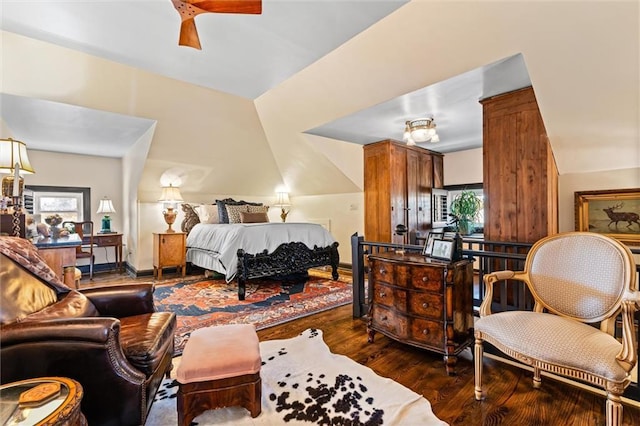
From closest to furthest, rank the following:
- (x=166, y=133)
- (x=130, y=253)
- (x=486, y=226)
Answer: (x=486, y=226)
(x=166, y=133)
(x=130, y=253)

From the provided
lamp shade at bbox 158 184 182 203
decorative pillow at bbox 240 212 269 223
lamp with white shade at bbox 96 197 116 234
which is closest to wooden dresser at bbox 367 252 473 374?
decorative pillow at bbox 240 212 269 223

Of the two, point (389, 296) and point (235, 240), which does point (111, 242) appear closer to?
point (235, 240)

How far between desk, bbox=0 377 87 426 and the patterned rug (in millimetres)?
1446

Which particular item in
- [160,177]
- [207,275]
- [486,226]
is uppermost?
[160,177]

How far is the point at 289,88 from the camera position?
12.5 feet

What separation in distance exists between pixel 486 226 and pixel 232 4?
3172 millimetres

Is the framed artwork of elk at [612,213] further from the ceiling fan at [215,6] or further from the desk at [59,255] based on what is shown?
the desk at [59,255]

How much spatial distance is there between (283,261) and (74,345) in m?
3.04

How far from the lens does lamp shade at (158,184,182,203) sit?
511 centimetres

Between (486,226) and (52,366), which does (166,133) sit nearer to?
(52,366)

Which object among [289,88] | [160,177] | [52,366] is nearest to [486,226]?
[289,88]

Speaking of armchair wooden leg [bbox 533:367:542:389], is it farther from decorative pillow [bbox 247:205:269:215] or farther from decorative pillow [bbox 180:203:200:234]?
decorative pillow [bbox 180:203:200:234]

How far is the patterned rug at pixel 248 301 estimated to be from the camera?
2.96m

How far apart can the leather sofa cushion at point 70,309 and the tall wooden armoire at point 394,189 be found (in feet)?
13.3
